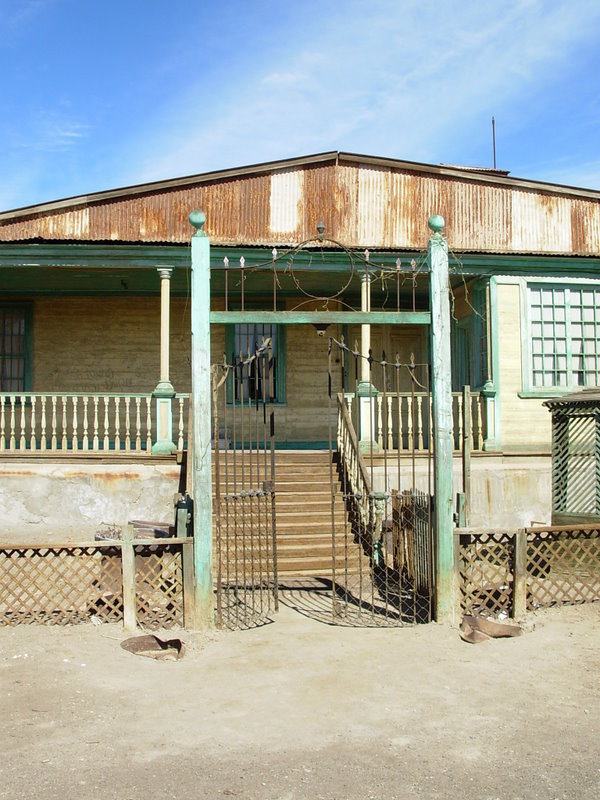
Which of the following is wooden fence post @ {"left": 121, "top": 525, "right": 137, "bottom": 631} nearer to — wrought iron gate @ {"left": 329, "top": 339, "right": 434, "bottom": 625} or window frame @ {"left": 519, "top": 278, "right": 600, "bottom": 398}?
wrought iron gate @ {"left": 329, "top": 339, "right": 434, "bottom": 625}

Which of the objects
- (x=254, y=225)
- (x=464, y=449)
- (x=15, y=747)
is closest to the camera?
(x=15, y=747)

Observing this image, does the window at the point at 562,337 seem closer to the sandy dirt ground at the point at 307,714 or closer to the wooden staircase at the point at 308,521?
the wooden staircase at the point at 308,521

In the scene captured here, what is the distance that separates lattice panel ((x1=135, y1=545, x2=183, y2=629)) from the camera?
281 inches

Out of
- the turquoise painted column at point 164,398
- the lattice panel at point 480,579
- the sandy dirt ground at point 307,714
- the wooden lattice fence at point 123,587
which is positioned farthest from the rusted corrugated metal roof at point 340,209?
the sandy dirt ground at point 307,714

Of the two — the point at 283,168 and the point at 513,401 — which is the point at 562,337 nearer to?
the point at 513,401

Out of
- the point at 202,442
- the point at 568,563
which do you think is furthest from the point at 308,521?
the point at 202,442

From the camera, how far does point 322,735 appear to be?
16.0 feet

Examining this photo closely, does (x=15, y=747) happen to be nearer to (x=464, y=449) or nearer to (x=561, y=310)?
(x=464, y=449)

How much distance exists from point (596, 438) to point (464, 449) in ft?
6.26

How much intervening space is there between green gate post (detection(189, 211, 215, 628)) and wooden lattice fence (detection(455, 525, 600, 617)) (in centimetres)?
219

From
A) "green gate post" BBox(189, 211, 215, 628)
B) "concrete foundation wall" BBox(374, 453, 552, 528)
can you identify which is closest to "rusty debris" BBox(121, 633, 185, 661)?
"green gate post" BBox(189, 211, 215, 628)

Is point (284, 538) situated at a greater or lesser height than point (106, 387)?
lesser

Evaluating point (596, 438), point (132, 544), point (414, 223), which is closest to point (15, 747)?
point (132, 544)

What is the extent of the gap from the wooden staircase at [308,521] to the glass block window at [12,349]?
16.3 ft
